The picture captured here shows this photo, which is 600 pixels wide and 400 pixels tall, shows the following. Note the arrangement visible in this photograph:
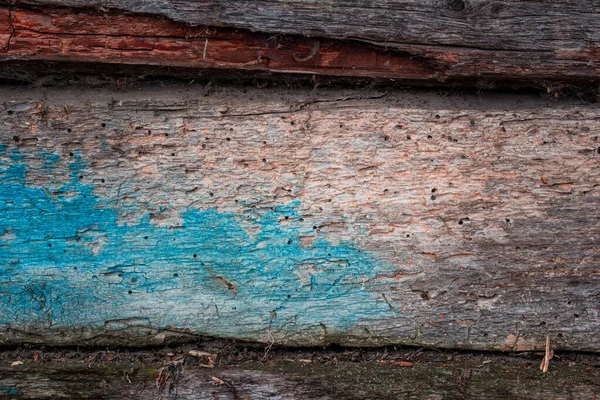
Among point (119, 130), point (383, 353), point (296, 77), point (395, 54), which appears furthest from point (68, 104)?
point (383, 353)

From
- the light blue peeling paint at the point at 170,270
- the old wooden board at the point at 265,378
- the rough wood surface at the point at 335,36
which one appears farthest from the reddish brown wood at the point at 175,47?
the old wooden board at the point at 265,378

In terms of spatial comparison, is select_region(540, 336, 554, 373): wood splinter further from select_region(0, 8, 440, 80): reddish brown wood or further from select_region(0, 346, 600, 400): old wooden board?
select_region(0, 8, 440, 80): reddish brown wood

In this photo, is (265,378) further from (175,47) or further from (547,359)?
(175,47)

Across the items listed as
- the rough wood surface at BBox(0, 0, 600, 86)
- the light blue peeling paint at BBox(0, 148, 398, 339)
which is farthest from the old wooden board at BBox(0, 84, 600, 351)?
the rough wood surface at BBox(0, 0, 600, 86)

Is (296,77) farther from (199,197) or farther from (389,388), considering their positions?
(389,388)

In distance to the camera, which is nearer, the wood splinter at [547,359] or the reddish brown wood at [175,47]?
the reddish brown wood at [175,47]

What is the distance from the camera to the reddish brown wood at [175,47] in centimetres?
151

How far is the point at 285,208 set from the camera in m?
1.66

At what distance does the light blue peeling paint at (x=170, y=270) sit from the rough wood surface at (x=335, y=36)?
0.38 metres

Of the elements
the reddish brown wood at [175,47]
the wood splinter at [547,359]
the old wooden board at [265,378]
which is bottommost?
the old wooden board at [265,378]

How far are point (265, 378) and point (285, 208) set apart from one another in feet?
1.75

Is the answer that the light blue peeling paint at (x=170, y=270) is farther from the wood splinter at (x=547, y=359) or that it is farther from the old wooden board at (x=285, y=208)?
the wood splinter at (x=547, y=359)

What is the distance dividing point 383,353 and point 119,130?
1.07 meters

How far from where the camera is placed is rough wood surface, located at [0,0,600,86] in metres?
1.52
